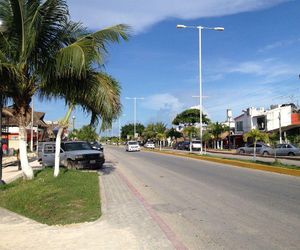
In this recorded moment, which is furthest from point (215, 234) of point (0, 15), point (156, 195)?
point (0, 15)

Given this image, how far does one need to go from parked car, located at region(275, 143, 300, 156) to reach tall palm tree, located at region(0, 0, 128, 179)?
100 ft

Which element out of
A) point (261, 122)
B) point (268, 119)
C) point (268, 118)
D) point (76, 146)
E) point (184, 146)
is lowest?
point (76, 146)

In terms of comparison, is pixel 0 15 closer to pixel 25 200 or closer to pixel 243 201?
pixel 25 200

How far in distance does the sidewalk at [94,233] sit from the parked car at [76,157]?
12711 millimetres

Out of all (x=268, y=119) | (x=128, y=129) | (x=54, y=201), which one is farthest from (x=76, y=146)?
(x=128, y=129)

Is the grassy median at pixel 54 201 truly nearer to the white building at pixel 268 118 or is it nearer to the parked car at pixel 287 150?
the parked car at pixel 287 150

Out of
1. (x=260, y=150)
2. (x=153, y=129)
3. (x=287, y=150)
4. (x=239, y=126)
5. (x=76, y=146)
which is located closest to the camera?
(x=76, y=146)

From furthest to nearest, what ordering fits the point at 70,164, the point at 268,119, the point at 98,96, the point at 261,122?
1. the point at 261,122
2. the point at 268,119
3. the point at 70,164
4. the point at 98,96

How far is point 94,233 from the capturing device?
26.2 feet

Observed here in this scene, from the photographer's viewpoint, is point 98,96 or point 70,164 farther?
point 70,164

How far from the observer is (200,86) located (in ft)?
127

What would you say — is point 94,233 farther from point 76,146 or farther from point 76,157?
point 76,146

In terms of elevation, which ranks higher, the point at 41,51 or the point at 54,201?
the point at 41,51

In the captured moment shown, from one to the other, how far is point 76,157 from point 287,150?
2560 cm
